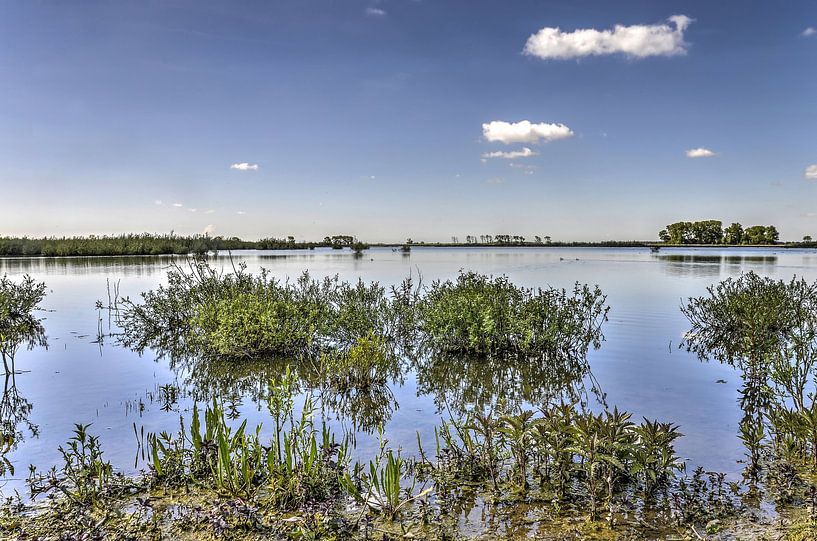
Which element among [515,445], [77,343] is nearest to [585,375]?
[515,445]

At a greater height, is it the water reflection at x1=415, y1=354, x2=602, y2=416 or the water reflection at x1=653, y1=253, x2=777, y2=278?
the water reflection at x1=653, y1=253, x2=777, y2=278

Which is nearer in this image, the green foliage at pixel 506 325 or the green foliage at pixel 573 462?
the green foliage at pixel 573 462

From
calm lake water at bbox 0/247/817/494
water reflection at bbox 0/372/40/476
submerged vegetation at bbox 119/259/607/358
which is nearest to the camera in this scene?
water reflection at bbox 0/372/40/476

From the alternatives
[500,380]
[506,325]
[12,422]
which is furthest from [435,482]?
[506,325]

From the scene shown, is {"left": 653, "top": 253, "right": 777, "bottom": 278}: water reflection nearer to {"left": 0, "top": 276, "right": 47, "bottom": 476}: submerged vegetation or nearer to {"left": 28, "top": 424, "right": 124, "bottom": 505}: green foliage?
{"left": 0, "top": 276, "right": 47, "bottom": 476}: submerged vegetation

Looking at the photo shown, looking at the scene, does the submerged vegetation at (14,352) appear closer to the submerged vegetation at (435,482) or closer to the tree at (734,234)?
the submerged vegetation at (435,482)

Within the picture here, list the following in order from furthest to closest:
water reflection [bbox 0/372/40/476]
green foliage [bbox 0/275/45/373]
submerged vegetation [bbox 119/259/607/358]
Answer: green foliage [bbox 0/275/45/373]
submerged vegetation [bbox 119/259/607/358]
water reflection [bbox 0/372/40/476]

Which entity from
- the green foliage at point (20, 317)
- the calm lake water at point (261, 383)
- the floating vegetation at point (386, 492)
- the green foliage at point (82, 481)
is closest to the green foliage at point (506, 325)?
the calm lake water at point (261, 383)

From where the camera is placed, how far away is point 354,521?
4.70 m

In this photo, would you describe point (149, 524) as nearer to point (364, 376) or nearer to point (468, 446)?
point (468, 446)

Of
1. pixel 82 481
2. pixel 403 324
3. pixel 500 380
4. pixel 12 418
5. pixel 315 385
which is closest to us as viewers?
pixel 82 481

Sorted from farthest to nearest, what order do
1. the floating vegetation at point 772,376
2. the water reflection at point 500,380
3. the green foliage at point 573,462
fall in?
1. the water reflection at point 500,380
2. the floating vegetation at point 772,376
3. the green foliage at point 573,462

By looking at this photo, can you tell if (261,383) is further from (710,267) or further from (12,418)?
(710,267)

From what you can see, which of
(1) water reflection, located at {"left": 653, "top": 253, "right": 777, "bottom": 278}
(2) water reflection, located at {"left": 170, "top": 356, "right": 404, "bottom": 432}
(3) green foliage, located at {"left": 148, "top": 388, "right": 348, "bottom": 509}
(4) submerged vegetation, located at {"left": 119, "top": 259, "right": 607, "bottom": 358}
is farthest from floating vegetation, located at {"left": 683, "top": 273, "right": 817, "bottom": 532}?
(1) water reflection, located at {"left": 653, "top": 253, "right": 777, "bottom": 278}
